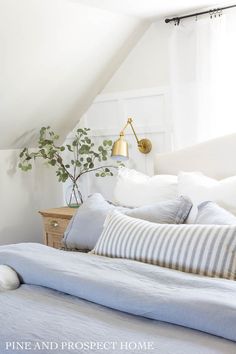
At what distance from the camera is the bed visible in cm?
133

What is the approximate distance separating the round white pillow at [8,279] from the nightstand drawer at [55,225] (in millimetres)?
1494

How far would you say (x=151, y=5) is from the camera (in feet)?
10.3

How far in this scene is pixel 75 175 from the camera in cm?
421

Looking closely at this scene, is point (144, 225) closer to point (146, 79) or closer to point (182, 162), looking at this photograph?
point (182, 162)

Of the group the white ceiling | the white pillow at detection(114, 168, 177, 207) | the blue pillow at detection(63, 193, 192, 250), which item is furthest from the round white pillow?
the white ceiling

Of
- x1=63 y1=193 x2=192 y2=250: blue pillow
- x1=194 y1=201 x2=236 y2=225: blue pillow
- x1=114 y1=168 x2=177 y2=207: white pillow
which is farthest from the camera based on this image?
x1=114 y1=168 x2=177 y2=207: white pillow

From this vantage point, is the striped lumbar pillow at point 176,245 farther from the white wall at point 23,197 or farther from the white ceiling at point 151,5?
the white wall at point 23,197

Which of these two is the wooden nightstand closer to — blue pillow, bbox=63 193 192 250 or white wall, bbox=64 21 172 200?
white wall, bbox=64 21 172 200

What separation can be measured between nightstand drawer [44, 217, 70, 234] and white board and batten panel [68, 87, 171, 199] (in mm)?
634

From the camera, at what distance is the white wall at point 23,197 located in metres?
4.01

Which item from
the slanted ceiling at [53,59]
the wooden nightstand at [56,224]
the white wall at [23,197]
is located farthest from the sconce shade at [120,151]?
the white wall at [23,197]

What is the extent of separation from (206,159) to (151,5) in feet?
3.53

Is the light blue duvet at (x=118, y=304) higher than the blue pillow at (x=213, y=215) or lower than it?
lower

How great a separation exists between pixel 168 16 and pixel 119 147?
99cm
